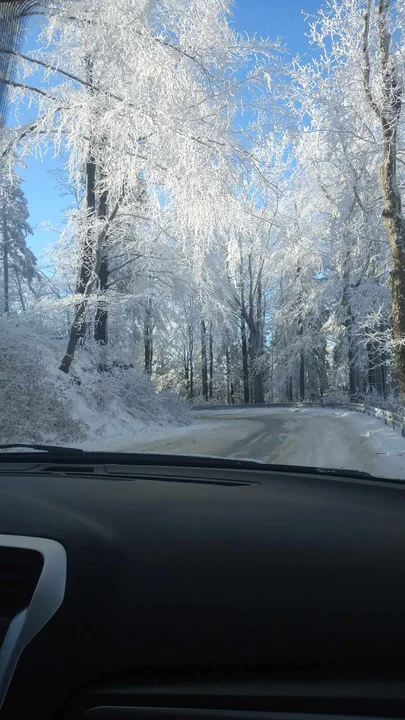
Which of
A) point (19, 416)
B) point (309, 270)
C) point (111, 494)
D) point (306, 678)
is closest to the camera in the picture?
point (306, 678)

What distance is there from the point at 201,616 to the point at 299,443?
27.4 ft

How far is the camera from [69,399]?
1058cm

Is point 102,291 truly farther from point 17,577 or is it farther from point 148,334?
point 17,577

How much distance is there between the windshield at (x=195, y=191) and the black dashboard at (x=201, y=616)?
5322mm

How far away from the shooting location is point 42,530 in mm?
1500

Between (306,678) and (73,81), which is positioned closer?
(306,678)

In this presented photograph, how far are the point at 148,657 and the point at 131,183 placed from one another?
9014 mm

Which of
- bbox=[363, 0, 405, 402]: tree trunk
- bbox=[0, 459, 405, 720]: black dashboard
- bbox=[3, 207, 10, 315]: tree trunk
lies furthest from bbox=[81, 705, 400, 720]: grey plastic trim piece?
bbox=[363, 0, 405, 402]: tree trunk

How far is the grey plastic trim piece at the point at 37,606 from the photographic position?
1143 millimetres

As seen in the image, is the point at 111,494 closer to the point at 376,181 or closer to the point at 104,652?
the point at 104,652

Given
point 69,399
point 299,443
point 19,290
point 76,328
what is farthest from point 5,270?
point 299,443

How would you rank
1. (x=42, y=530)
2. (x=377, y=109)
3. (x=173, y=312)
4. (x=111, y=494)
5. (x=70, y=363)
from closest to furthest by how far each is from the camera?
(x=42, y=530), (x=111, y=494), (x=377, y=109), (x=70, y=363), (x=173, y=312)

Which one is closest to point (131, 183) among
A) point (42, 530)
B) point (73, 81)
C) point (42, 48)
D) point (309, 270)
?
point (73, 81)

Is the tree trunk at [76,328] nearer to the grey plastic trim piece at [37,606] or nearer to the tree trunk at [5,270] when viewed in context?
the tree trunk at [5,270]
